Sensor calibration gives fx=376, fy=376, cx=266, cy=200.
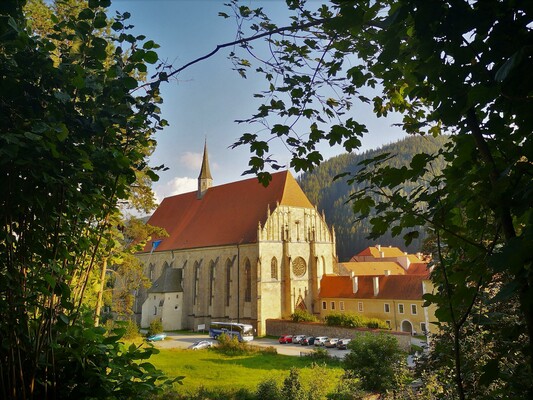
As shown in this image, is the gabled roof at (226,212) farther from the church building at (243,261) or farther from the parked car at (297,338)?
the parked car at (297,338)

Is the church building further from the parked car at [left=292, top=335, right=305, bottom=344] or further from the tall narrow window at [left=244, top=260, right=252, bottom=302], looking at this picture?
the parked car at [left=292, top=335, right=305, bottom=344]

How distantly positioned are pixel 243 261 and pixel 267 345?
30.6 feet

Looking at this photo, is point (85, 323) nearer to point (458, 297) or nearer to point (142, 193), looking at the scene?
point (458, 297)

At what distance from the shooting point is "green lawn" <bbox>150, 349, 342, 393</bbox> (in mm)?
14734

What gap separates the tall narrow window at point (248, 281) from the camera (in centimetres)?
3503

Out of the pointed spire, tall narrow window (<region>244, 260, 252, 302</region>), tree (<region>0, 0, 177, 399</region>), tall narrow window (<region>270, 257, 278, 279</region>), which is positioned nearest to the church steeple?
the pointed spire

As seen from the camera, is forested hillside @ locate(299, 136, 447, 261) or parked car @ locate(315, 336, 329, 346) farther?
forested hillside @ locate(299, 136, 447, 261)

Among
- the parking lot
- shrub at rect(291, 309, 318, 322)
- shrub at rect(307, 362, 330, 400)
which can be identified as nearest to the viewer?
shrub at rect(307, 362, 330, 400)

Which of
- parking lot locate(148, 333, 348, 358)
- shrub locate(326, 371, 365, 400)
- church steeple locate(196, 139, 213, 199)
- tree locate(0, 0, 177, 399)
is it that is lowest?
parking lot locate(148, 333, 348, 358)

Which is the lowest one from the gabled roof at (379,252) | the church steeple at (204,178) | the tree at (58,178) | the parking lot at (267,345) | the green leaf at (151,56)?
the parking lot at (267,345)

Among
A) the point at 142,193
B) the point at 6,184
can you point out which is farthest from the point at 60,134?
the point at 142,193

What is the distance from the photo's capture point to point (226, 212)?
133 ft

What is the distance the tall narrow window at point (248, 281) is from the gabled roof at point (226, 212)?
8.11ft

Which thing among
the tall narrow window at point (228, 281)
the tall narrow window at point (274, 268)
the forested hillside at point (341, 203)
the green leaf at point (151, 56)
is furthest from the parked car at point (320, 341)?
the forested hillside at point (341, 203)
